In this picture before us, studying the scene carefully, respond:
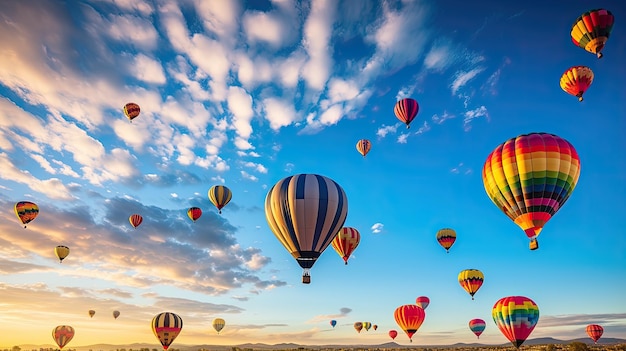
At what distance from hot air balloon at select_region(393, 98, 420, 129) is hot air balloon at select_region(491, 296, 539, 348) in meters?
19.2

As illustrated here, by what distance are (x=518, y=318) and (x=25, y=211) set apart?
5586cm

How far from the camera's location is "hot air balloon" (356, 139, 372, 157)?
45572mm

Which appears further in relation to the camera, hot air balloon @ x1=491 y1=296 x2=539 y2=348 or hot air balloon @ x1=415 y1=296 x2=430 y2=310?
hot air balloon @ x1=415 y1=296 x2=430 y2=310

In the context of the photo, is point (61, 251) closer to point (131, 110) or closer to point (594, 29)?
point (131, 110)

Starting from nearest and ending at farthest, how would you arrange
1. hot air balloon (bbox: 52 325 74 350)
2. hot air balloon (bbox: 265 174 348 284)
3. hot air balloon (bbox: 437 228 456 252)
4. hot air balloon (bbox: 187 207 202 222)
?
hot air balloon (bbox: 265 174 348 284)
hot air balloon (bbox: 437 228 456 252)
hot air balloon (bbox: 187 207 202 222)
hot air balloon (bbox: 52 325 74 350)

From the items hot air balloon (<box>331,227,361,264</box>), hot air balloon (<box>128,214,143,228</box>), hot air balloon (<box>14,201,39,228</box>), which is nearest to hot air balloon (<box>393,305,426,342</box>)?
hot air balloon (<box>331,227,361,264</box>)

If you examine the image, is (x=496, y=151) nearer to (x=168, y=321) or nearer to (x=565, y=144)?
(x=565, y=144)

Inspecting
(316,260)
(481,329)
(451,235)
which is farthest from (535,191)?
(481,329)

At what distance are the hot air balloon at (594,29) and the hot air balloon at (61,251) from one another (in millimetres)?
66298

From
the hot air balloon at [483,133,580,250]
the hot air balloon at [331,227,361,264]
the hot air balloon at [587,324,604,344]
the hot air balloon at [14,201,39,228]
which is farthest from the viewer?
the hot air balloon at [587,324,604,344]

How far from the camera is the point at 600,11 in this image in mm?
33406

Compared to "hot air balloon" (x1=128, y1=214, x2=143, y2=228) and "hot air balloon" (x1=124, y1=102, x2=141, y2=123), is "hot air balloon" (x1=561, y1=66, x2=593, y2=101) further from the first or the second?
"hot air balloon" (x1=128, y1=214, x2=143, y2=228)

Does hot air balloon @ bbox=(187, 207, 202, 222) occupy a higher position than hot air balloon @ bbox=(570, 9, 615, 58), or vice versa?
hot air balloon @ bbox=(570, 9, 615, 58)

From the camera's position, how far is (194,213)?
56.3 meters
